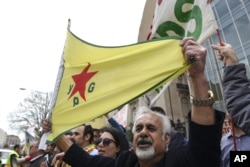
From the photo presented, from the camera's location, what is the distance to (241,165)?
1857 millimetres

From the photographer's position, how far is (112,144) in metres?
3.80

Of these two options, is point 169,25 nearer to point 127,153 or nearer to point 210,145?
point 127,153

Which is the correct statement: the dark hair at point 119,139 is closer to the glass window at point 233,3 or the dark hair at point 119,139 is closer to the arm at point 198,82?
the arm at point 198,82

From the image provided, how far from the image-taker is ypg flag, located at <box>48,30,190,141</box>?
2186 mm

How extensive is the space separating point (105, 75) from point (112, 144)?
4.82 feet

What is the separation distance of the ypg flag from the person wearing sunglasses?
43.8 inches

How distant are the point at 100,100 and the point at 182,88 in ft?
89.0

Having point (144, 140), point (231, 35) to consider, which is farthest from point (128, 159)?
point (231, 35)

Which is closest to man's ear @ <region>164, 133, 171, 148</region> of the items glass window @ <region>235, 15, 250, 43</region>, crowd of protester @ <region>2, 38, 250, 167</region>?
crowd of protester @ <region>2, 38, 250, 167</region>

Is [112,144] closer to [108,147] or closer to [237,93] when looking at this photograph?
[108,147]

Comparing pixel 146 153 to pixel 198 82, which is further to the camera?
pixel 146 153

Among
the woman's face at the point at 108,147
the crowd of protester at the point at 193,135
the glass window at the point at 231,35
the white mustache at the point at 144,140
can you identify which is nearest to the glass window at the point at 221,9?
the glass window at the point at 231,35

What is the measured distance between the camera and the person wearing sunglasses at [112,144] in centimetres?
373

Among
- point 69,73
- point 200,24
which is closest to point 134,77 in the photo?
point 200,24
